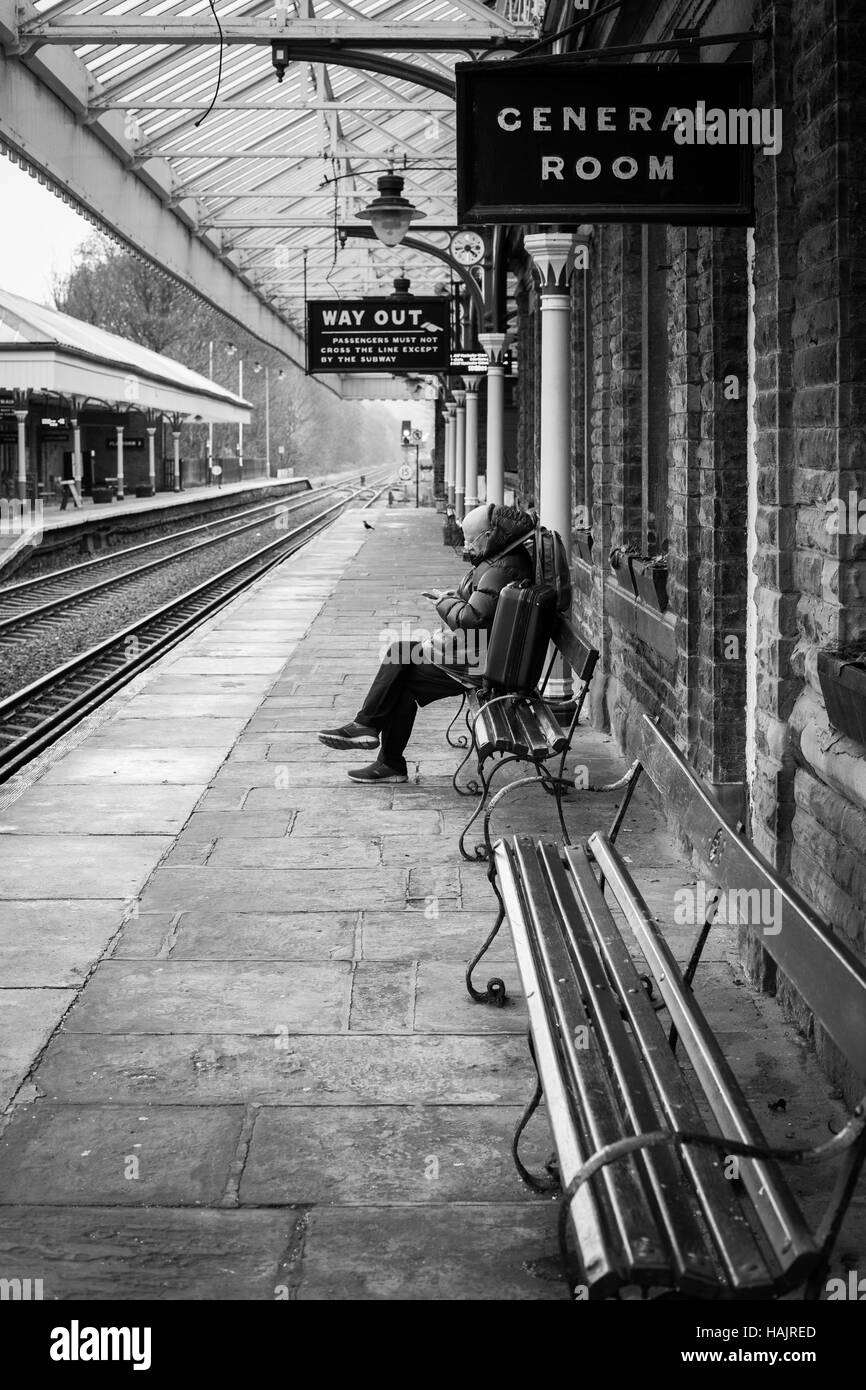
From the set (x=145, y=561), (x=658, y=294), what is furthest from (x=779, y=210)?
(x=145, y=561)

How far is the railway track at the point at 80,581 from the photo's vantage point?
1703 cm

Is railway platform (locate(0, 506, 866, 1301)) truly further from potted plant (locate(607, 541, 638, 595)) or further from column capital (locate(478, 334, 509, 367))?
column capital (locate(478, 334, 509, 367))

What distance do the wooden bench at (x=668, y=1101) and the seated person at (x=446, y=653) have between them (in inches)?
122

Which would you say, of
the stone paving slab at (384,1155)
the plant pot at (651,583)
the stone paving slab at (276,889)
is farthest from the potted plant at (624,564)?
the stone paving slab at (384,1155)

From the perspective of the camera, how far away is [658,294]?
761 centimetres

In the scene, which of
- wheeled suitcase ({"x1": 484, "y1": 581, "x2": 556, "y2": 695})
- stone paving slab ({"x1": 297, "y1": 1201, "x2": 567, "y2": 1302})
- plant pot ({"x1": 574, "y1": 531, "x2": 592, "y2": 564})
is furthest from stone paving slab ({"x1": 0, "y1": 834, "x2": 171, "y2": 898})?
plant pot ({"x1": 574, "y1": 531, "x2": 592, "y2": 564})

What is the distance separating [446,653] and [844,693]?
12.2 ft

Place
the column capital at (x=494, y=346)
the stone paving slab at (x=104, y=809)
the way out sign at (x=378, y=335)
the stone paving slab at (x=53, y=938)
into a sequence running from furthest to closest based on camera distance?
the way out sign at (x=378, y=335) → the column capital at (x=494, y=346) → the stone paving slab at (x=104, y=809) → the stone paving slab at (x=53, y=938)

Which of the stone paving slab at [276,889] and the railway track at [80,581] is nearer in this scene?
the stone paving slab at [276,889]

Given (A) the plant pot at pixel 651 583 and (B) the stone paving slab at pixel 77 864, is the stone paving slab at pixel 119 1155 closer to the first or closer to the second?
(B) the stone paving slab at pixel 77 864

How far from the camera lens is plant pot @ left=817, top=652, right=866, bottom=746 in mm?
3604

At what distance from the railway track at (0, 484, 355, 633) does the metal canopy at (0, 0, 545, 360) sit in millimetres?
3948

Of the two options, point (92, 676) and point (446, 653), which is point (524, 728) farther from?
point (92, 676)
